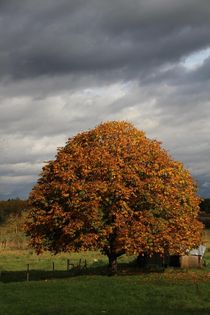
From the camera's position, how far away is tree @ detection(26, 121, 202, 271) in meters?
42.1

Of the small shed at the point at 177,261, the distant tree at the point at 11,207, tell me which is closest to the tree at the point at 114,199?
the small shed at the point at 177,261

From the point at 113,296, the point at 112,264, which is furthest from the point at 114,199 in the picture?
the point at 113,296

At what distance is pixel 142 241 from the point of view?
137 feet

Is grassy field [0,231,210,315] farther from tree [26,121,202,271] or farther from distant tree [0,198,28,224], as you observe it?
distant tree [0,198,28,224]

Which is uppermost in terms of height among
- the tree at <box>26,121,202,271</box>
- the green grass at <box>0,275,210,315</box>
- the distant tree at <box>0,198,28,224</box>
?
the distant tree at <box>0,198,28,224</box>

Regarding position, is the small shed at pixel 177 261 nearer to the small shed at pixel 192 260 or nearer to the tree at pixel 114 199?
the small shed at pixel 192 260

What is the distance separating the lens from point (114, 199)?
43.0 m

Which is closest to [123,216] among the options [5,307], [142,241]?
[142,241]

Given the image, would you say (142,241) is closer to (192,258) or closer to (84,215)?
(84,215)

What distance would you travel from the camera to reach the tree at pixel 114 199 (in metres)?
42.1

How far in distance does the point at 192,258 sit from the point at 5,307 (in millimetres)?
30330

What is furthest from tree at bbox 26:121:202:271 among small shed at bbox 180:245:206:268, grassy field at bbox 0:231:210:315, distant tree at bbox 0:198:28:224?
distant tree at bbox 0:198:28:224

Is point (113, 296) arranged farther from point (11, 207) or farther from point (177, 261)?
point (11, 207)

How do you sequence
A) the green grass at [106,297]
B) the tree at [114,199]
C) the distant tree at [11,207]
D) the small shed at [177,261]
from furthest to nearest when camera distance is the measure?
the distant tree at [11,207] < the small shed at [177,261] < the tree at [114,199] < the green grass at [106,297]
